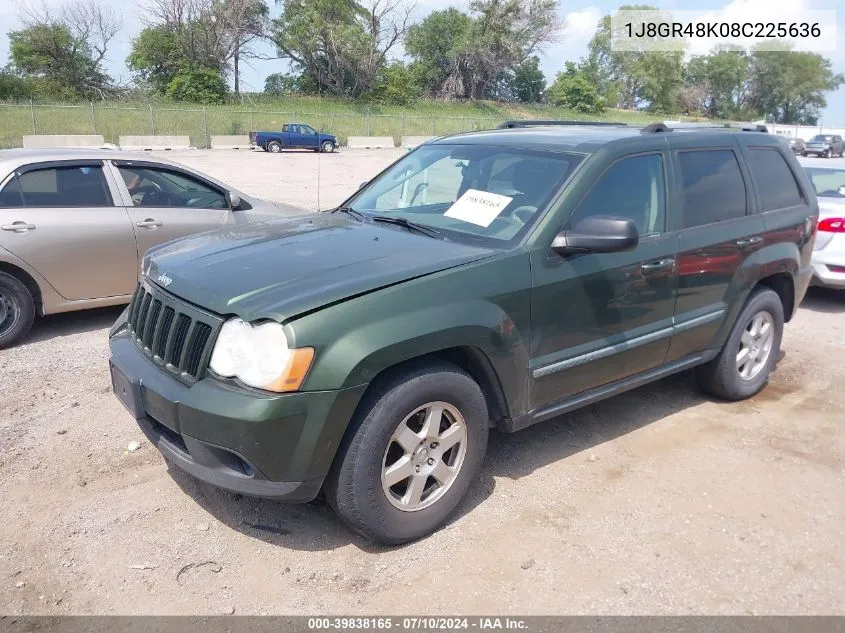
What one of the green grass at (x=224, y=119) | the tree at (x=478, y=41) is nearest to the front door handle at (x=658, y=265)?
the green grass at (x=224, y=119)

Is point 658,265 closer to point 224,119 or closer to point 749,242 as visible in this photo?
point 749,242

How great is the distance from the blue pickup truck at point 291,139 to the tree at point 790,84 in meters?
74.7

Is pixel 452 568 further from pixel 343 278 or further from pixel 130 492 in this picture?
pixel 130 492

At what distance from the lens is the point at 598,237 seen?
3434 mm

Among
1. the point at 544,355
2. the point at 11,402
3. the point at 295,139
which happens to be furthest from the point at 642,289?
the point at 295,139

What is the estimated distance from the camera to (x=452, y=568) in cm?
314

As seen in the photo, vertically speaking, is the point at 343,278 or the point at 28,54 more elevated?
the point at 28,54

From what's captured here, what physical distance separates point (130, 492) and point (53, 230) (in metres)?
3.06

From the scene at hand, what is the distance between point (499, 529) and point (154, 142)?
36495mm

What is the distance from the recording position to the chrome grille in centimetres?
300

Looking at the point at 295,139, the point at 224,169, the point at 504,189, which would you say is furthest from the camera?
the point at 295,139

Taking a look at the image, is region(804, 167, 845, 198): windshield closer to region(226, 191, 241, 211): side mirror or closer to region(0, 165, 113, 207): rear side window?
region(226, 191, 241, 211): side mirror

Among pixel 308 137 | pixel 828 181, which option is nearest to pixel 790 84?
pixel 308 137

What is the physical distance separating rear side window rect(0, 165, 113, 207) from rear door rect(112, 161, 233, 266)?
20cm
